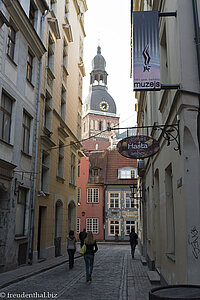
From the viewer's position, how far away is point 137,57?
7781 mm

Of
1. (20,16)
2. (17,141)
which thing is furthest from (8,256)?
(20,16)

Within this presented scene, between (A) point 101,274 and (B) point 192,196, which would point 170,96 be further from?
(A) point 101,274

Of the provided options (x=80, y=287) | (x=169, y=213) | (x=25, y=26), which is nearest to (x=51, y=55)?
(x=25, y=26)

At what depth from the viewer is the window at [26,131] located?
15102mm

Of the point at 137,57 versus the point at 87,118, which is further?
the point at 87,118

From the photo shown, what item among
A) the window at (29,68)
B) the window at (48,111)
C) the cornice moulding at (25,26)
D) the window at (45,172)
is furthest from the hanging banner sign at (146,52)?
the window at (48,111)

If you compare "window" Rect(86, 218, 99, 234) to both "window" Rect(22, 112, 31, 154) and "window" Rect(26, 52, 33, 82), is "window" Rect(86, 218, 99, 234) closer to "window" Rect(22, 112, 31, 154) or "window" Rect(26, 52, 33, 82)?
"window" Rect(22, 112, 31, 154)

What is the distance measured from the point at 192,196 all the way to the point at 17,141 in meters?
9.41

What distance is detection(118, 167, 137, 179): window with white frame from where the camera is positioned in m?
42.0

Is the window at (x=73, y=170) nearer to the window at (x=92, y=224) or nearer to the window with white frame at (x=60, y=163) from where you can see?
the window with white frame at (x=60, y=163)

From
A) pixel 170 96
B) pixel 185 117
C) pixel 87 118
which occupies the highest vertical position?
pixel 87 118

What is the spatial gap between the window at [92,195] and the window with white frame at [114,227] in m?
3.36

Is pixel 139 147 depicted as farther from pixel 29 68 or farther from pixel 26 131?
pixel 29 68

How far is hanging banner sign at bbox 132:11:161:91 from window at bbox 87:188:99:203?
112 feet
